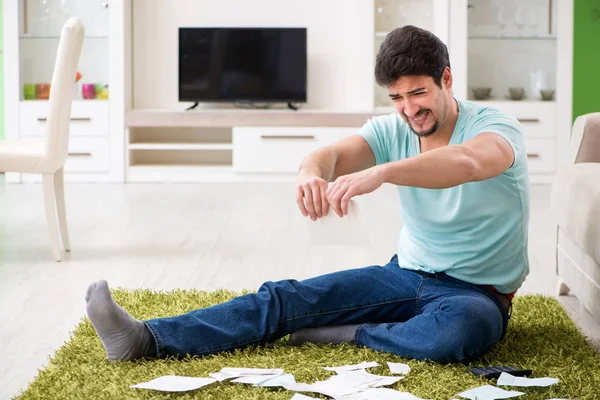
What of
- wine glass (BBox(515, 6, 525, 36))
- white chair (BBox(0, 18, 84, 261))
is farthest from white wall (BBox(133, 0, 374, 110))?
white chair (BBox(0, 18, 84, 261))

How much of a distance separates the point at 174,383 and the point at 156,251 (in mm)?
1859

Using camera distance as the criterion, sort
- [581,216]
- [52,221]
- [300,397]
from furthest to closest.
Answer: [52,221], [581,216], [300,397]

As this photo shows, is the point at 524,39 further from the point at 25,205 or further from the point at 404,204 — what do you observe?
the point at 404,204

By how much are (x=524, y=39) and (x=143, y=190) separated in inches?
107

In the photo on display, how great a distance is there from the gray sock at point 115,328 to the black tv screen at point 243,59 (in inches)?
175

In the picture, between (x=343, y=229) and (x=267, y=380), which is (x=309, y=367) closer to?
(x=267, y=380)

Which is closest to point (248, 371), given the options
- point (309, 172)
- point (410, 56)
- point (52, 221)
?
point (309, 172)

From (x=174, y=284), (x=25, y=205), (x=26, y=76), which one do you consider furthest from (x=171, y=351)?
(x=26, y=76)

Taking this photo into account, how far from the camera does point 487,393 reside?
191 cm

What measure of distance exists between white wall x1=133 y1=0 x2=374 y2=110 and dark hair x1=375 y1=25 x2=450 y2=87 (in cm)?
449

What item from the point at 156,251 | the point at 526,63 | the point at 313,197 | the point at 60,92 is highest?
the point at 526,63

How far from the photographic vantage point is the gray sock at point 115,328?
206 centimetres

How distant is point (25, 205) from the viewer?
16.8 feet

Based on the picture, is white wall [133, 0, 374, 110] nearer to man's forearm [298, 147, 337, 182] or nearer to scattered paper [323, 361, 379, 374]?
man's forearm [298, 147, 337, 182]
